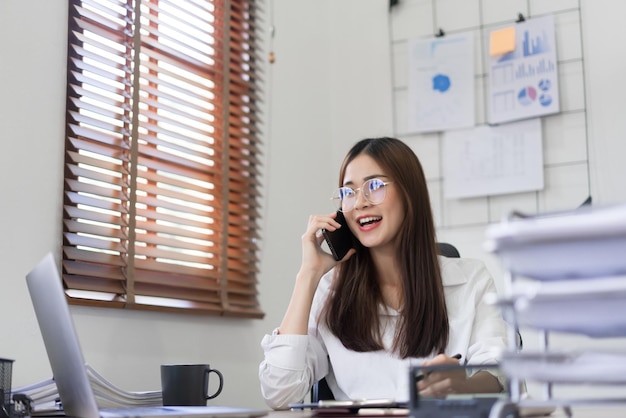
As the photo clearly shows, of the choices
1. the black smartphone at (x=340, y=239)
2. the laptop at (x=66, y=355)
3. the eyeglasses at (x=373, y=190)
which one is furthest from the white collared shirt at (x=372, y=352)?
the laptop at (x=66, y=355)

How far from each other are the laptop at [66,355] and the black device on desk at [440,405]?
394mm

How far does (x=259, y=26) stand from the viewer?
2957mm

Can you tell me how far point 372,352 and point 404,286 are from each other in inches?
6.9

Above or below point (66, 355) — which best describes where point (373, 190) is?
above

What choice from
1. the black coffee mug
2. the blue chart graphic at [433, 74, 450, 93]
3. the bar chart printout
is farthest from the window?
the bar chart printout

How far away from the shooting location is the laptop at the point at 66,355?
114cm

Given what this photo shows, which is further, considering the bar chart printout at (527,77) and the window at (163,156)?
the bar chart printout at (527,77)

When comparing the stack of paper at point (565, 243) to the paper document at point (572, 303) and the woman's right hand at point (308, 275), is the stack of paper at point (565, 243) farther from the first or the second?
the woman's right hand at point (308, 275)

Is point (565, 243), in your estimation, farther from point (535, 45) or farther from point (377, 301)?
point (535, 45)

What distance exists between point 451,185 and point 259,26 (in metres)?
0.88

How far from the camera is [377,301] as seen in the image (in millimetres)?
1952

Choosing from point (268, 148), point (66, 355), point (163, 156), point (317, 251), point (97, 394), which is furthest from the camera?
point (268, 148)

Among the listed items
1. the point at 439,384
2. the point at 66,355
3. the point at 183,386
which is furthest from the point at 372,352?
the point at 439,384

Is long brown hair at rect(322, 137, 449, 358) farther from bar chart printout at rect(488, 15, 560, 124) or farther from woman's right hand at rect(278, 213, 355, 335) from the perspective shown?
bar chart printout at rect(488, 15, 560, 124)
